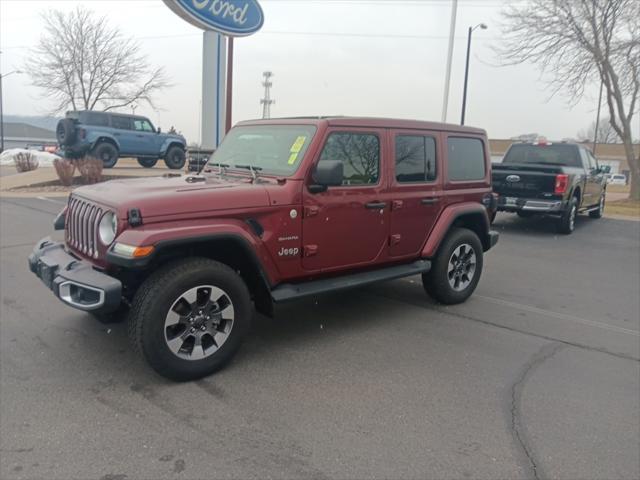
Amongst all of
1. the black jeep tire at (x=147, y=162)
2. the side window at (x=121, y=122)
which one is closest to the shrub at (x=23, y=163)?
the black jeep tire at (x=147, y=162)

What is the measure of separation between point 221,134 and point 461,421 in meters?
11.6

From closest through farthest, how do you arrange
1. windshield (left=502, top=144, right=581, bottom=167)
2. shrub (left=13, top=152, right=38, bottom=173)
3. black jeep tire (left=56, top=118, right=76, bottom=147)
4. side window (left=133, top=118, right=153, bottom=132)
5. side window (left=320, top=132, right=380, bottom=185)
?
1. side window (left=320, top=132, right=380, bottom=185)
2. windshield (left=502, top=144, right=581, bottom=167)
3. black jeep tire (left=56, top=118, right=76, bottom=147)
4. side window (left=133, top=118, right=153, bottom=132)
5. shrub (left=13, top=152, right=38, bottom=173)

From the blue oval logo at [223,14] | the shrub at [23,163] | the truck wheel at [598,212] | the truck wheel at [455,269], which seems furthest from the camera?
the shrub at [23,163]

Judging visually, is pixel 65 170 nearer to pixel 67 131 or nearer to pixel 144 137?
pixel 67 131

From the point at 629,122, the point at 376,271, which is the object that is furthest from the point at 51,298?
the point at 629,122

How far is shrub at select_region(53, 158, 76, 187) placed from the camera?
16.4 metres

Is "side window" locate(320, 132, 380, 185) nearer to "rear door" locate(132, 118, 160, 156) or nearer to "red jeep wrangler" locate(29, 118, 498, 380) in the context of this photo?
"red jeep wrangler" locate(29, 118, 498, 380)

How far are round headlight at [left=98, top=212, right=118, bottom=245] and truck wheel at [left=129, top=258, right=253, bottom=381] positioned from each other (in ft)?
1.24

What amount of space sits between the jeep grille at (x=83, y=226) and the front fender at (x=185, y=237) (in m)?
0.38

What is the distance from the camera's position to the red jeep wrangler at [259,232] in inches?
134

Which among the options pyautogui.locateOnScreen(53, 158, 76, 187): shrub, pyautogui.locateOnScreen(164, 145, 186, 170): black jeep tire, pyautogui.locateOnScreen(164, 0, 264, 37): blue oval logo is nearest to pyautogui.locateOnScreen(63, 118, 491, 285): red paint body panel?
pyautogui.locateOnScreen(164, 0, 264, 37): blue oval logo

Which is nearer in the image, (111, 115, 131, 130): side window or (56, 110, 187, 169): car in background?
(56, 110, 187, 169): car in background

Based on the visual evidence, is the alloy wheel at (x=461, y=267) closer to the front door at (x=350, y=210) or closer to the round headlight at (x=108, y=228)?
the front door at (x=350, y=210)

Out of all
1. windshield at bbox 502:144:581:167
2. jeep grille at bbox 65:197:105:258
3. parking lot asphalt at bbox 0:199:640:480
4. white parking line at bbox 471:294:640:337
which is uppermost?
windshield at bbox 502:144:581:167
